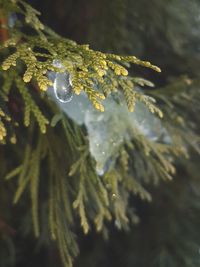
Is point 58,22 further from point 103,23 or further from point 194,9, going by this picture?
point 194,9

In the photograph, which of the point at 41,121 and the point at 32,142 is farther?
the point at 32,142

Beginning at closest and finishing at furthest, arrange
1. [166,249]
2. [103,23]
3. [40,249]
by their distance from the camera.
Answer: [103,23] → [166,249] → [40,249]

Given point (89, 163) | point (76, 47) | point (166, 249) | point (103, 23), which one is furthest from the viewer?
point (166, 249)

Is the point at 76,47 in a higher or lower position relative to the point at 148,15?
lower

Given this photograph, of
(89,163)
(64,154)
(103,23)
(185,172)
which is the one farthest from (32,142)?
(185,172)

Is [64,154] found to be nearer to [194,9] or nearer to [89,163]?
[89,163]

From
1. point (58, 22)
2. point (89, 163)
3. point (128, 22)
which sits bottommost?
point (89, 163)

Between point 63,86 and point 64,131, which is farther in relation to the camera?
point 64,131

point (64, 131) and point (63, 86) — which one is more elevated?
point (63, 86)
